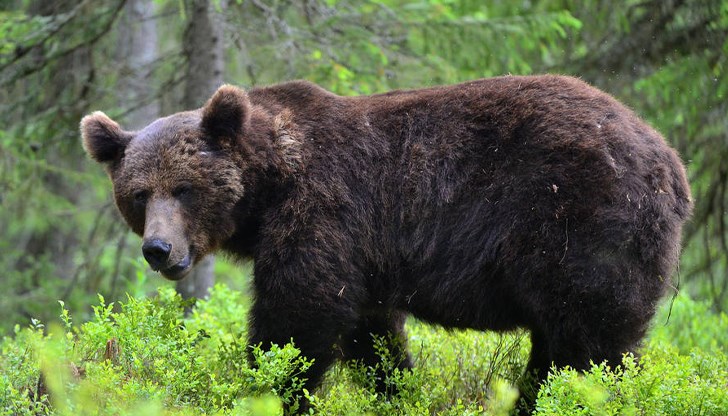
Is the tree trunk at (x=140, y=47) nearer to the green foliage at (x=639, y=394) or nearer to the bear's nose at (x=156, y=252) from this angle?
the bear's nose at (x=156, y=252)

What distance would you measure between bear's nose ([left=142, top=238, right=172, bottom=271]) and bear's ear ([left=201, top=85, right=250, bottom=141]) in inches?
36.9

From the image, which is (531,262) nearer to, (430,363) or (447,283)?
(447,283)

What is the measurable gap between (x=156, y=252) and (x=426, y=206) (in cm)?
188

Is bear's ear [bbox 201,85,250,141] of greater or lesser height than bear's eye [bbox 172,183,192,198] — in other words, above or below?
above

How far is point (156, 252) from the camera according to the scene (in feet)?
18.2

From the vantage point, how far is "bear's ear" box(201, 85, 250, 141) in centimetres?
592

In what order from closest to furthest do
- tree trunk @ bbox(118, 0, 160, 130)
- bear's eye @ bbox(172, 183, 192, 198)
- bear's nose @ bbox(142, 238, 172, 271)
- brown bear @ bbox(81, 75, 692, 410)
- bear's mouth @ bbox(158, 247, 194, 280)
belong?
brown bear @ bbox(81, 75, 692, 410)
bear's nose @ bbox(142, 238, 172, 271)
bear's mouth @ bbox(158, 247, 194, 280)
bear's eye @ bbox(172, 183, 192, 198)
tree trunk @ bbox(118, 0, 160, 130)

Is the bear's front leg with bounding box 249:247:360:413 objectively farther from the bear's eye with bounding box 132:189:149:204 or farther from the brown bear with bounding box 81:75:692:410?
the bear's eye with bounding box 132:189:149:204

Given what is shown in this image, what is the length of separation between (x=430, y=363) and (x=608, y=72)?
604 cm

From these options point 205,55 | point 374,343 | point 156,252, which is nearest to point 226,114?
point 156,252

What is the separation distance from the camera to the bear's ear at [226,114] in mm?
5922

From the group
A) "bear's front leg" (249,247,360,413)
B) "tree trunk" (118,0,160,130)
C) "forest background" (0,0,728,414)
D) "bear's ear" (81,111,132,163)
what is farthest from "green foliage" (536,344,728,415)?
"tree trunk" (118,0,160,130)

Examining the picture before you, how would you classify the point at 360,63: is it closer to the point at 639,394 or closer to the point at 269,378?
the point at 269,378

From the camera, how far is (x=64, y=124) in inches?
419
